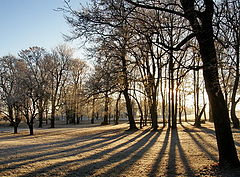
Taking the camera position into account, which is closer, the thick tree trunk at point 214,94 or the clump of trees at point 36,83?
the thick tree trunk at point 214,94

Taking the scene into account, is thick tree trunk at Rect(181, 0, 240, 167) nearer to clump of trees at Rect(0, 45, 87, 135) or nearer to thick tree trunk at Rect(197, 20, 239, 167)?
thick tree trunk at Rect(197, 20, 239, 167)

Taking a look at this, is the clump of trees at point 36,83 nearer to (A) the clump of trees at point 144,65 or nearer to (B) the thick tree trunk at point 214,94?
(A) the clump of trees at point 144,65

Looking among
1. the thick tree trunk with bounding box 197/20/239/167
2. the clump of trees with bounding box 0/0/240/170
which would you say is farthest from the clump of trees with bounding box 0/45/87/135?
the thick tree trunk with bounding box 197/20/239/167

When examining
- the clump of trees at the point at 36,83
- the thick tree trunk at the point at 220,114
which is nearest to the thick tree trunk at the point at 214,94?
the thick tree trunk at the point at 220,114

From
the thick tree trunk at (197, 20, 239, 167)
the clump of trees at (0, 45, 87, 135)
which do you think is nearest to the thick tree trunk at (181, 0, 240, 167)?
the thick tree trunk at (197, 20, 239, 167)

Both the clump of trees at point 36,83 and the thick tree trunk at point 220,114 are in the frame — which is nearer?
the thick tree trunk at point 220,114

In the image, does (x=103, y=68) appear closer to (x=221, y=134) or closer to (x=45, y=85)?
(x=45, y=85)

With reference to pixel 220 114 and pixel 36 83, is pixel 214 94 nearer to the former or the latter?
pixel 220 114

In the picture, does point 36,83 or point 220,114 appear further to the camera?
point 36,83

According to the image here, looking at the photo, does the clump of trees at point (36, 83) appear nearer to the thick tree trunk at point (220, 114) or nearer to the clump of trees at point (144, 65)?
the clump of trees at point (144, 65)

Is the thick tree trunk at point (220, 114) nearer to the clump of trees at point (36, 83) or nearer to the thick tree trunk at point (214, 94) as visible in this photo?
the thick tree trunk at point (214, 94)

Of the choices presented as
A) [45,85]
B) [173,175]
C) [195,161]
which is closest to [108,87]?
[45,85]

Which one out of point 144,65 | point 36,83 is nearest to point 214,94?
point 144,65

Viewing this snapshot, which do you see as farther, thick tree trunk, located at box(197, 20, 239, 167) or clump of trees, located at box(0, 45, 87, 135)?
clump of trees, located at box(0, 45, 87, 135)
